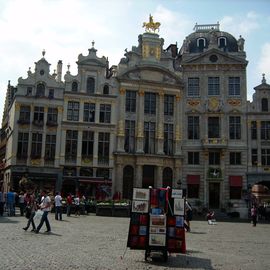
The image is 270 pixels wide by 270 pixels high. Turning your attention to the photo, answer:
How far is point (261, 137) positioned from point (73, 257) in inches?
1521

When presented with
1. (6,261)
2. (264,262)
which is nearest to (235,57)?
(264,262)

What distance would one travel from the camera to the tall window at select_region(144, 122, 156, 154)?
153ft

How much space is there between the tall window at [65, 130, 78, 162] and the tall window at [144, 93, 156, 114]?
875 centimetres

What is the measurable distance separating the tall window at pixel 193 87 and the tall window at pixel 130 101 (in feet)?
22.5

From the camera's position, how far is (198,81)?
161 ft

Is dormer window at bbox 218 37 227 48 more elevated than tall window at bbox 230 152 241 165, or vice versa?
dormer window at bbox 218 37 227 48

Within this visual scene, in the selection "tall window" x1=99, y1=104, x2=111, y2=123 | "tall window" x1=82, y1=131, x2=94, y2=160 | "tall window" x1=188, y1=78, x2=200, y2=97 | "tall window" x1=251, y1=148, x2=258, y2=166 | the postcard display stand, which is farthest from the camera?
"tall window" x1=188, y1=78, x2=200, y2=97

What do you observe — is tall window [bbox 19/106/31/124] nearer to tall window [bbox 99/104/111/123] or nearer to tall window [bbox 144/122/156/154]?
tall window [bbox 99/104/111/123]

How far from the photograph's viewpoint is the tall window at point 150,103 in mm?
47438

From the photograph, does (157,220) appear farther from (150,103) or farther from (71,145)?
(150,103)

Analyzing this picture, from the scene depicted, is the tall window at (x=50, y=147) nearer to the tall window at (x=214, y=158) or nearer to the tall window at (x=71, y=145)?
the tall window at (x=71, y=145)

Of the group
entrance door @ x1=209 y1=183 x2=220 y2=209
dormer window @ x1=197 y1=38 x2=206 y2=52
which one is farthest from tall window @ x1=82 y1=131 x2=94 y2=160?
dormer window @ x1=197 y1=38 x2=206 y2=52

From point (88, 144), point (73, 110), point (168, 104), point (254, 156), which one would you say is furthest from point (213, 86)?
point (73, 110)

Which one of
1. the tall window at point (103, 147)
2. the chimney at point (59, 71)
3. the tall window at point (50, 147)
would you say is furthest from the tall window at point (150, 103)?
the tall window at point (50, 147)
